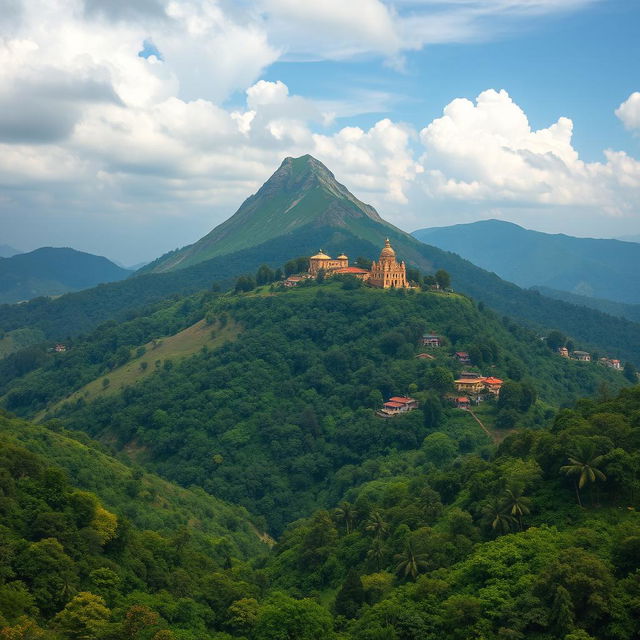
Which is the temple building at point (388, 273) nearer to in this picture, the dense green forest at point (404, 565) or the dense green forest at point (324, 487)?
the dense green forest at point (324, 487)

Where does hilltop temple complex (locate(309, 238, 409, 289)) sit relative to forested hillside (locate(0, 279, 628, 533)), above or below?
above

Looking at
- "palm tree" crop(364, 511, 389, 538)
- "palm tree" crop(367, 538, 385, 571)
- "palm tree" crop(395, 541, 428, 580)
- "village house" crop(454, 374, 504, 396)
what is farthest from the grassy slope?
"palm tree" crop(395, 541, 428, 580)

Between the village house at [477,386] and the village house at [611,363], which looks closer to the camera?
Result: the village house at [477,386]

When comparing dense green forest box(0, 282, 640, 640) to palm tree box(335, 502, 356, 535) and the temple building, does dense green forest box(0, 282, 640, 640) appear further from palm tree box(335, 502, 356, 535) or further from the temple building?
the temple building

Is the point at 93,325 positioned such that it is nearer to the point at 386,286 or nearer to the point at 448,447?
the point at 386,286

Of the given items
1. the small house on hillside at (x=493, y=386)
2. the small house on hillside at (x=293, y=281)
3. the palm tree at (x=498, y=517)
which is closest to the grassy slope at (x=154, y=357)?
the small house on hillside at (x=293, y=281)

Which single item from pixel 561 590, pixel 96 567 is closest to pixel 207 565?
pixel 96 567
